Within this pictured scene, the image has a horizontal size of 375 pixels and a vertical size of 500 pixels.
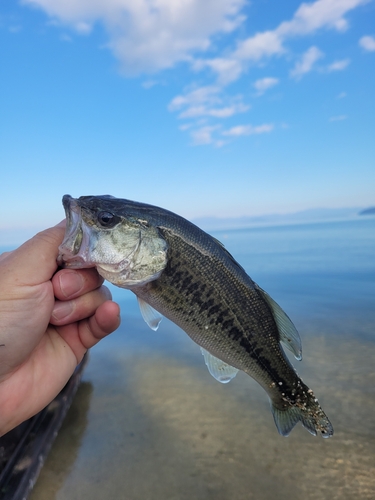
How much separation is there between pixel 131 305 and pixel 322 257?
11.4m

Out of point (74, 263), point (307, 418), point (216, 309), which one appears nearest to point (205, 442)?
point (307, 418)

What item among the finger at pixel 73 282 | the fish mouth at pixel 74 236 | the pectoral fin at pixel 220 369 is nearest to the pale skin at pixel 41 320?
the finger at pixel 73 282

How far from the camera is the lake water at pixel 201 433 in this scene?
3.87 m

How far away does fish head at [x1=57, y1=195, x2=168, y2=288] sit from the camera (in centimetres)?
240

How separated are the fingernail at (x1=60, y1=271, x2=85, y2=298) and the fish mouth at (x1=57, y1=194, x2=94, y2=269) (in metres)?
0.18

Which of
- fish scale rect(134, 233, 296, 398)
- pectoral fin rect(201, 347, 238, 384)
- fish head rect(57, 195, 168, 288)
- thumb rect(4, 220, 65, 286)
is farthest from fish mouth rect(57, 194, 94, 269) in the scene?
pectoral fin rect(201, 347, 238, 384)

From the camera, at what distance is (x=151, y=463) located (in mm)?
4227

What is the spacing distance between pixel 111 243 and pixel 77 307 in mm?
696

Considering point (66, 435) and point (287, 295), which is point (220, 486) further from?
point (287, 295)

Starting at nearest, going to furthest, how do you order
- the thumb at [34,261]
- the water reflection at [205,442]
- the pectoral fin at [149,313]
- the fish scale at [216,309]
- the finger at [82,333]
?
the thumb at [34,261], the fish scale at [216,309], the pectoral fin at [149,313], the finger at [82,333], the water reflection at [205,442]

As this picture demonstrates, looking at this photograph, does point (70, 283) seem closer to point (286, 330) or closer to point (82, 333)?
point (82, 333)

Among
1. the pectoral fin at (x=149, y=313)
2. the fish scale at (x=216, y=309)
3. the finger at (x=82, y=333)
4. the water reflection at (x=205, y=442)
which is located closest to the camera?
the fish scale at (x=216, y=309)

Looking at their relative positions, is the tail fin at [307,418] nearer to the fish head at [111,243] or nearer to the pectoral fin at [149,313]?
the pectoral fin at [149,313]

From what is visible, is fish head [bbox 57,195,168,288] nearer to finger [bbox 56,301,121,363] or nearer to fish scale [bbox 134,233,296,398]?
fish scale [bbox 134,233,296,398]
